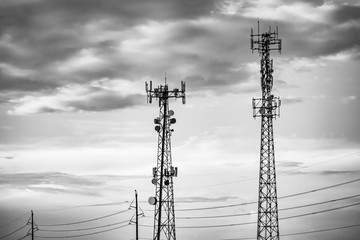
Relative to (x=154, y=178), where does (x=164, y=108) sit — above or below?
above

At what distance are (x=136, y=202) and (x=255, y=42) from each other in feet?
73.4

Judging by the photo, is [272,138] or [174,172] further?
[272,138]

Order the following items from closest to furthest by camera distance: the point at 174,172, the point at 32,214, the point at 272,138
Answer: the point at 174,172, the point at 272,138, the point at 32,214

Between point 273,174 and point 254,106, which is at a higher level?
point 254,106

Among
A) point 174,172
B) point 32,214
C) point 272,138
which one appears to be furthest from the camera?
point 32,214

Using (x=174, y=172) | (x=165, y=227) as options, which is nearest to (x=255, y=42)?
(x=174, y=172)

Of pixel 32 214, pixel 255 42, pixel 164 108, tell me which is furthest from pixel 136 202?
pixel 32 214

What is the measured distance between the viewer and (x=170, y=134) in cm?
6244

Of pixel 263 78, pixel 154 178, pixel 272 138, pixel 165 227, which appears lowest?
pixel 165 227

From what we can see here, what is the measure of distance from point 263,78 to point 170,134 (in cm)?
1333

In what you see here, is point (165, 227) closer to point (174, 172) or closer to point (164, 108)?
point (174, 172)

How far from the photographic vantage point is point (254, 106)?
6725cm

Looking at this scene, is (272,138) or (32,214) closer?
(272,138)

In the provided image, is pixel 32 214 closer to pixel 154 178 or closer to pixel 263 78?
pixel 154 178
